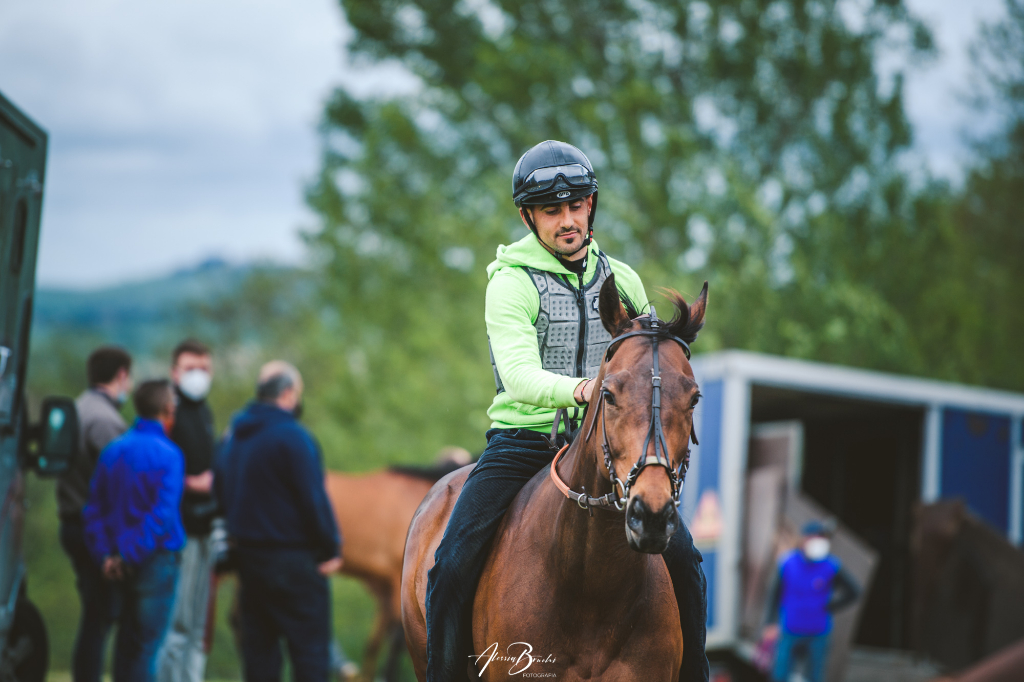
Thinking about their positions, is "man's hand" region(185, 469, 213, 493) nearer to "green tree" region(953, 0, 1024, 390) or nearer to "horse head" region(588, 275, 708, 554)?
"horse head" region(588, 275, 708, 554)

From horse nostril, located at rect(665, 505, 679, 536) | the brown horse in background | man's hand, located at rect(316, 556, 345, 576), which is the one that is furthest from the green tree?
horse nostril, located at rect(665, 505, 679, 536)

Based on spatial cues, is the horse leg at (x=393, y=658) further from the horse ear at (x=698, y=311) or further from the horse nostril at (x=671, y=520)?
the horse nostril at (x=671, y=520)

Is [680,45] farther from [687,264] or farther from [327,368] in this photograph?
[327,368]

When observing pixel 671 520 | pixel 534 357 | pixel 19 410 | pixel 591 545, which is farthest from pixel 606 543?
pixel 19 410

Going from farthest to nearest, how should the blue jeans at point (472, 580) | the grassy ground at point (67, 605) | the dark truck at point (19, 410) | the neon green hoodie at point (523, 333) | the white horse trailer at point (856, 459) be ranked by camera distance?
the grassy ground at point (67, 605)
the white horse trailer at point (856, 459)
the dark truck at point (19, 410)
the blue jeans at point (472, 580)
the neon green hoodie at point (523, 333)

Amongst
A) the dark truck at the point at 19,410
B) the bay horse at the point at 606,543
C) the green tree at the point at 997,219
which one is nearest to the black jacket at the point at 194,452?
the dark truck at the point at 19,410

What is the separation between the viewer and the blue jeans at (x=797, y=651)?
362 inches

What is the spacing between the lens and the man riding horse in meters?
3.34

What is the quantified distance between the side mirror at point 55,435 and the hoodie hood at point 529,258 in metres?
2.98

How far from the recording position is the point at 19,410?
17.3 feet

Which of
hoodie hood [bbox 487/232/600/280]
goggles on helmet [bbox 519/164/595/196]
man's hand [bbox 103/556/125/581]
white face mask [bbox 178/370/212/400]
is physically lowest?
man's hand [bbox 103/556/125/581]

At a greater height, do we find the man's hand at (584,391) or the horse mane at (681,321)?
the horse mane at (681,321)

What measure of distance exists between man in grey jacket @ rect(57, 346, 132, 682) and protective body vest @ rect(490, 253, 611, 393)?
3.73m

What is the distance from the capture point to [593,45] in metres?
19.9
